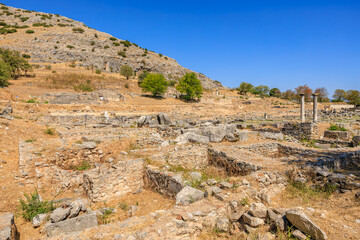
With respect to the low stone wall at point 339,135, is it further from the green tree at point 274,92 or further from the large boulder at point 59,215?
the green tree at point 274,92

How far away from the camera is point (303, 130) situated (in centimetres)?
1455

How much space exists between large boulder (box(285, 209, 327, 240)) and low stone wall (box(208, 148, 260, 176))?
3.40 metres

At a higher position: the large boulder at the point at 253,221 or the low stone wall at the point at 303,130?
the low stone wall at the point at 303,130

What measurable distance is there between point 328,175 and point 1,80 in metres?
37.3

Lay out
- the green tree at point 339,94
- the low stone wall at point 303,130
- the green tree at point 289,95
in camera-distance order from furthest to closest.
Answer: the green tree at point 289,95, the green tree at point 339,94, the low stone wall at point 303,130

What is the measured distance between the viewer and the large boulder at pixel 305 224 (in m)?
2.94

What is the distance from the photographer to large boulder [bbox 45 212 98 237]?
4039 mm

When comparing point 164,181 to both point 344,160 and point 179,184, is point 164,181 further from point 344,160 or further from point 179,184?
point 344,160

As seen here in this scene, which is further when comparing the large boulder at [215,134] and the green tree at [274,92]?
the green tree at [274,92]

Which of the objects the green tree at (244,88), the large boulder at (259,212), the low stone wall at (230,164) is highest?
the green tree at (244,88)

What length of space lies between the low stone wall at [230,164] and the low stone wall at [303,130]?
921 cm

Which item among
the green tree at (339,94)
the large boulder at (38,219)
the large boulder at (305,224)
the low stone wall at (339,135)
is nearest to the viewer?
the large boulder at (305,224)

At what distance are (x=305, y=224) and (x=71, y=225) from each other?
14.6 feet

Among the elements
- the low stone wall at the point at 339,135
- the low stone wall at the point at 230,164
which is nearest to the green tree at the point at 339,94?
the low stone wall at the point at 339,135
